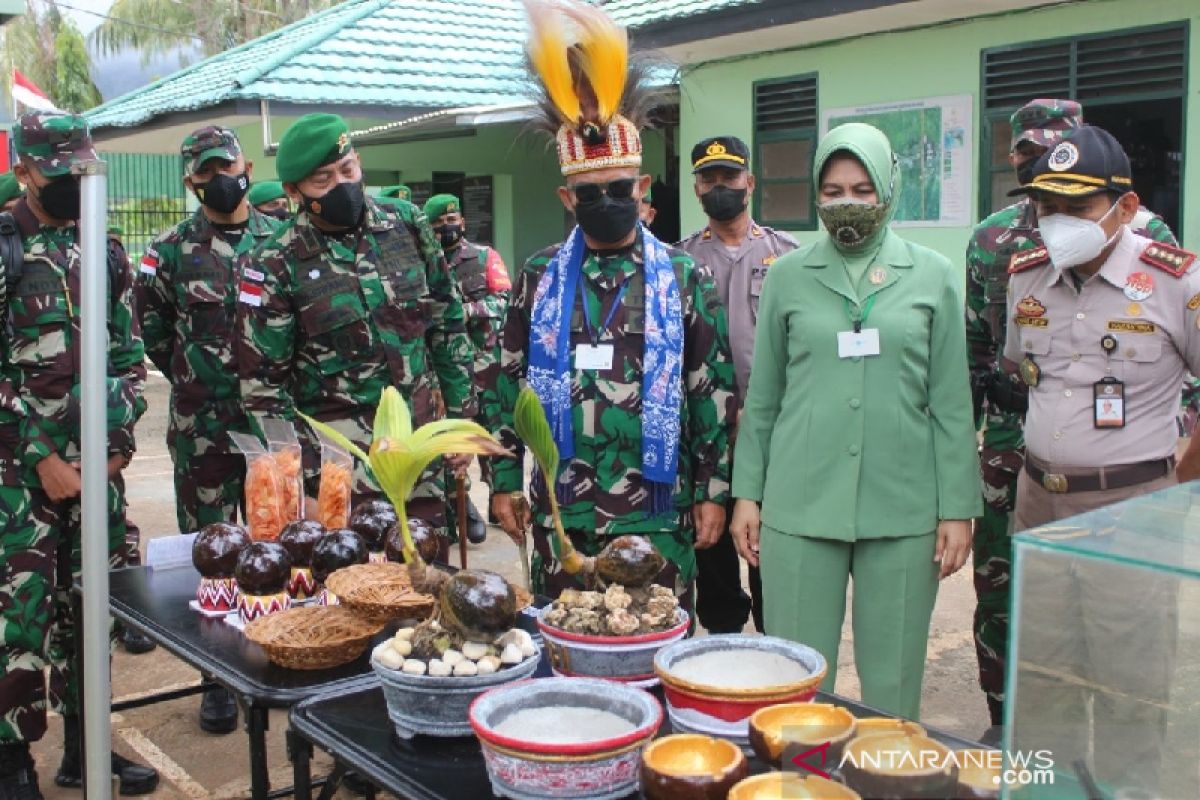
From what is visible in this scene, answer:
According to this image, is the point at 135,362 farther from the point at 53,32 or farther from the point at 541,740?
the point at 53,32

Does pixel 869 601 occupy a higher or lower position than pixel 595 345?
lower

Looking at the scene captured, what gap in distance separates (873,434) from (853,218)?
53 cm

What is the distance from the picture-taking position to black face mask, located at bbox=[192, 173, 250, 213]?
484 centimetres

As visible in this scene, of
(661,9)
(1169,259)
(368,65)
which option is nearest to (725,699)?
(1169,259)

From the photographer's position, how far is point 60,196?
3779 millimetres

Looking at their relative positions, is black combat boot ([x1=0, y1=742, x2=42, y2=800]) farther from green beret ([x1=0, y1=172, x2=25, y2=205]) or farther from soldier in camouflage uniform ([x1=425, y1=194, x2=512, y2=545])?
soldier in camouflage uniform ([x1=425, y1=194, x2=512, y2=545])

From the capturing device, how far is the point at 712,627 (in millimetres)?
4859

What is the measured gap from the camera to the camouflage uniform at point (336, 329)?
3.97 metres

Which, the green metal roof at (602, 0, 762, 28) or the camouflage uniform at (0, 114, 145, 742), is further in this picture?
the green metal roof at (602, 0, 762, 28)

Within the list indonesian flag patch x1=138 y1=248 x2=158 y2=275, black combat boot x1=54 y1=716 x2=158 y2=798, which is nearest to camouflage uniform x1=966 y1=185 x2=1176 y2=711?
black combat boot x1=54 y1=716 x2=158 y2=798

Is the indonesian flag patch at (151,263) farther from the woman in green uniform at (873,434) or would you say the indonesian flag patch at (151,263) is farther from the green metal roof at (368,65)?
the green metal roof at (368,65)

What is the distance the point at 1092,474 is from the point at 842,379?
707mm

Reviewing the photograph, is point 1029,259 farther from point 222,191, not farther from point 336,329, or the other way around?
point 222,191

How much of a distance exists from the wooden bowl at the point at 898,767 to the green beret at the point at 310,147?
2773 millimetres
